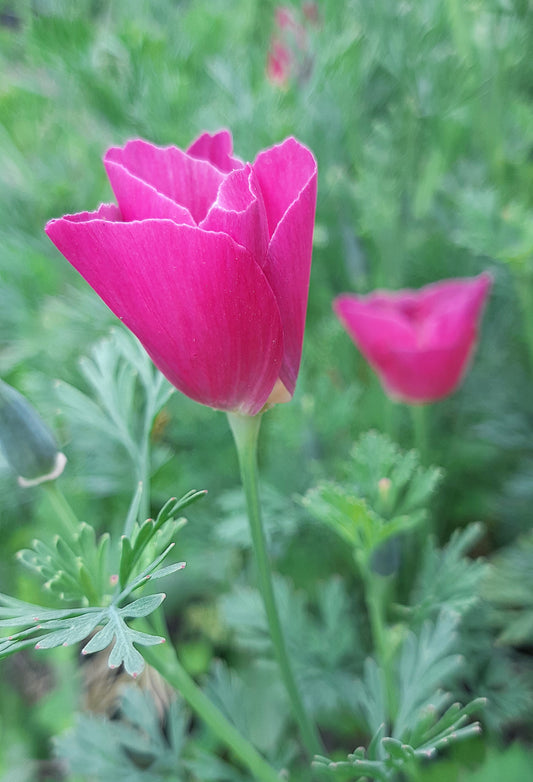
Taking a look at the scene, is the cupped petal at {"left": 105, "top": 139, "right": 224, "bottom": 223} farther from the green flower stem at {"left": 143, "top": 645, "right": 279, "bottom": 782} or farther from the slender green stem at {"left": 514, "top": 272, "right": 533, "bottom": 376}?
the slender green stem at {"left": 514, "top": 272, "right": 533, "bottom": 376}

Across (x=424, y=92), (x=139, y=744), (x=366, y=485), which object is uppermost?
(x=424, y=92)

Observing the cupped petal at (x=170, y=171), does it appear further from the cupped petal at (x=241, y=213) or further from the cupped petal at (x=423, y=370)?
the cupped petal at (x=423, y=370)

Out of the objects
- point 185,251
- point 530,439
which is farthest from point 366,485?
point 530,439

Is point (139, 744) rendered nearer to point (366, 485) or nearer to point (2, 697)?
point (366, 485)

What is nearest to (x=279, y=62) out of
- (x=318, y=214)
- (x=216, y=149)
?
(x=318, y=214)

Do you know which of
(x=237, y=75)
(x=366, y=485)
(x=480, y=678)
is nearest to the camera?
(x=366, y=485)

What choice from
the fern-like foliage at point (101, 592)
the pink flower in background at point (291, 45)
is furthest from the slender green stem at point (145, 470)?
the pink flower in background at point (291, 45)

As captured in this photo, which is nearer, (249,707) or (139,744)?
(139,744)
